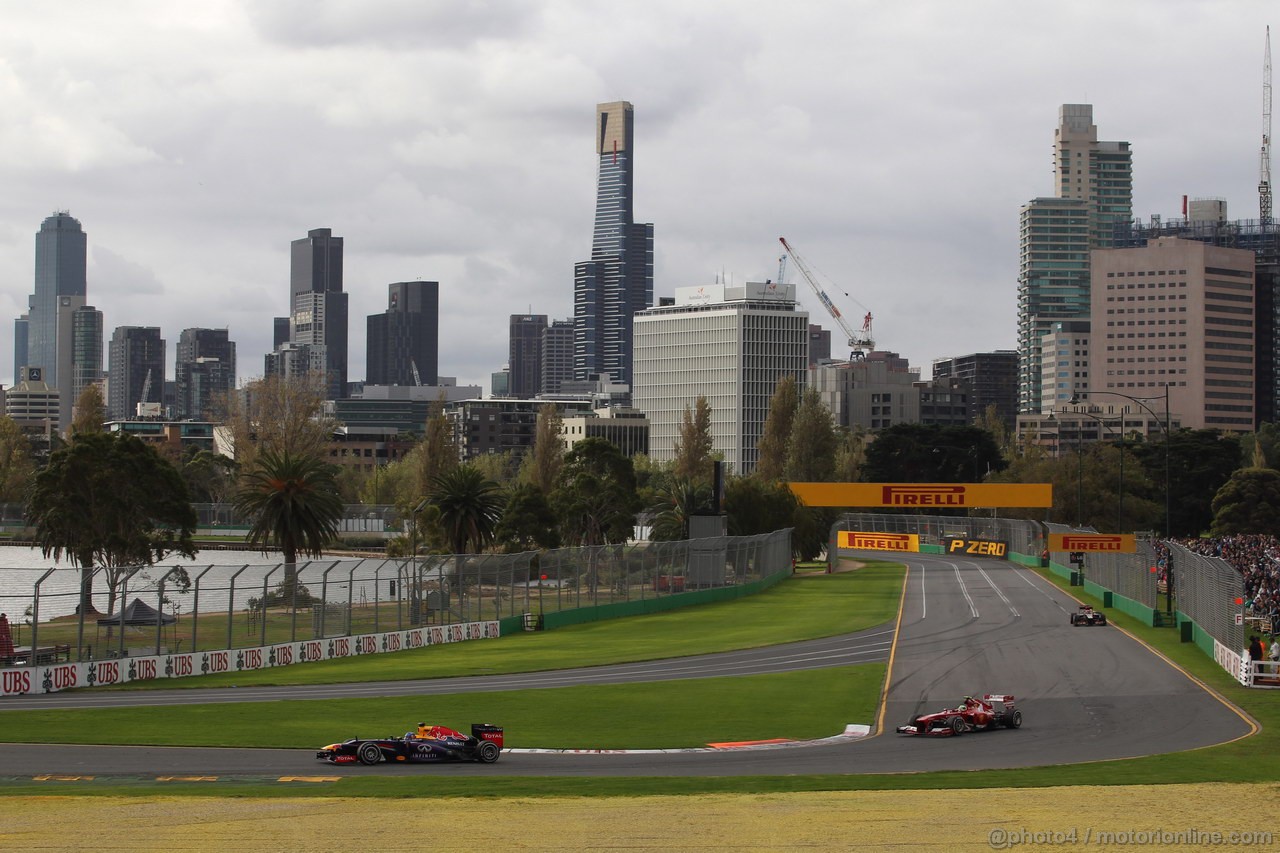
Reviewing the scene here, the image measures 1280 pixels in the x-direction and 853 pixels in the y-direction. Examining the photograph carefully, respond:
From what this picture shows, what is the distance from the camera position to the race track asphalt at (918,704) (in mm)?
31391

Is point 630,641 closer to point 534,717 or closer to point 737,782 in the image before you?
point 534,717

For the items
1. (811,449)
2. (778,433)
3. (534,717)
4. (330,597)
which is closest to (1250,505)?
(811,449)

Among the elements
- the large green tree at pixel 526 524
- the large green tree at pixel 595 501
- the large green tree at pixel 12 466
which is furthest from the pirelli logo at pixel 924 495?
the large green tree at pixel 12 466

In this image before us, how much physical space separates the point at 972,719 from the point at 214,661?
26.3 metres

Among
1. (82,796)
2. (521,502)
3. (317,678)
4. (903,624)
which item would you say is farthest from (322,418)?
(82,796)

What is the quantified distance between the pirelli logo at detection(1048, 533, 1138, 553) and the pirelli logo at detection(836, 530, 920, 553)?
59305 millimetres

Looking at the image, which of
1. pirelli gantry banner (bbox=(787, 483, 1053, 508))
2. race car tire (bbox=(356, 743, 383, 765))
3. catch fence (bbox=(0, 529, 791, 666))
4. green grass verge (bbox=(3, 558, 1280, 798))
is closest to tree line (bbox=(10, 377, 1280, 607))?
catch fence (bbox=(0, 529, 791, 666))

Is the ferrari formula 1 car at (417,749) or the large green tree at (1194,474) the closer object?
the ferrari formula 1 car at (417,749)

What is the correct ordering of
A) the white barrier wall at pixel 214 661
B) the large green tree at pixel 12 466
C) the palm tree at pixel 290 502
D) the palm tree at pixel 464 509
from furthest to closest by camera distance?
the large green tree at pixel 12 466 < the palm tree at pixel 464 509 < the palm tree at pixel 290 502 < the white barrier wall at pixel 214 661

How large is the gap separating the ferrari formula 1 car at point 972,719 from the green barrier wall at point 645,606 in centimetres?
3320

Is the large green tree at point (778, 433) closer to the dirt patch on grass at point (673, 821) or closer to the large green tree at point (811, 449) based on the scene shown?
the large green tree at point (811, 449)

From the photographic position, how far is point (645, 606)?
80000 millimetres

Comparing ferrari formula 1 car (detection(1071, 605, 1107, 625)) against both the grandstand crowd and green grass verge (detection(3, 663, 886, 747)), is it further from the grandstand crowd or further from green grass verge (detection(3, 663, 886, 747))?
green grass verge (detection(3, 663, 886, 747))

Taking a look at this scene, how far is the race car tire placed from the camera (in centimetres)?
3155
